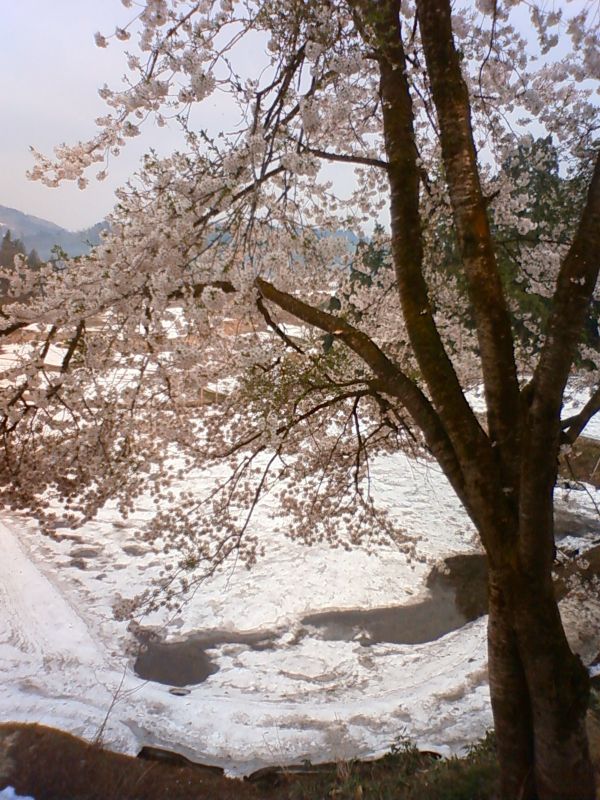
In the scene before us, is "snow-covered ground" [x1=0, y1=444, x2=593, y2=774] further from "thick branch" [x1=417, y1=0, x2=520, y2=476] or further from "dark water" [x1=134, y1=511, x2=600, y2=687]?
"thick branch" [x1=417, y1=0, x2=520, y2=476]

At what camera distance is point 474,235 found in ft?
9.25

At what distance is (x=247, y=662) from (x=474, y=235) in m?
7.42

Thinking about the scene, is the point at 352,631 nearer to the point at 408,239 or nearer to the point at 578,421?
the point at 578,421

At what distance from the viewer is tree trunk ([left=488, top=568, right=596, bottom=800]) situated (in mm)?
2744

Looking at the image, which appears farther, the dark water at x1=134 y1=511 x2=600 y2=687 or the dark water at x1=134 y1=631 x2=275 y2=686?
the dark water at x1=134 y1=511 x2=600 y2=687

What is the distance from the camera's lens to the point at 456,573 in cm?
1059

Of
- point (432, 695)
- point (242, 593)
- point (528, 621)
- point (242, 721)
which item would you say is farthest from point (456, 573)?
point (528, 621)

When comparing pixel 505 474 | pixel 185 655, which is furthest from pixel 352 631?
pixel 505 474

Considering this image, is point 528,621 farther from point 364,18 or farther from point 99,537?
point 99,537

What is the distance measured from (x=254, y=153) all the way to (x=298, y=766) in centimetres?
635

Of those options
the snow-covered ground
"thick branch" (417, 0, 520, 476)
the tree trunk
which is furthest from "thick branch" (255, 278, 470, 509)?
the snow-covered ground

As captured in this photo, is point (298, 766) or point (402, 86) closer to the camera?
point (402, 86)

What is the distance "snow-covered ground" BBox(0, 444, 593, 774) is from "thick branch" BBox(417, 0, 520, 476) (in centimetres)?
535

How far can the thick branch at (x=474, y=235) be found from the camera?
9.20ft
